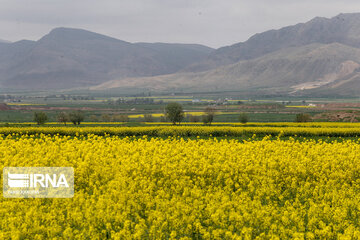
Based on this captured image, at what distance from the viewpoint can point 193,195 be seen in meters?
14.6

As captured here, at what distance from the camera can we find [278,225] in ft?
41.4

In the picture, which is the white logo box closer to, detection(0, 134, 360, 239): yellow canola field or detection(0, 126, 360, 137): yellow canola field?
detection(0, 134, 360, 239): yellow canola field

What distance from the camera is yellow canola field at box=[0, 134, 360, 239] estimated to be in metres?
11.9

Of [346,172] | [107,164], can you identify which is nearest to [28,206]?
[107,164]

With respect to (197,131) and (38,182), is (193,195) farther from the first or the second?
(197,131)

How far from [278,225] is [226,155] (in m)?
8.69

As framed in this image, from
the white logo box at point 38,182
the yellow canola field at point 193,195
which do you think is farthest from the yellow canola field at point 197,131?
the white logo box at point 38,182

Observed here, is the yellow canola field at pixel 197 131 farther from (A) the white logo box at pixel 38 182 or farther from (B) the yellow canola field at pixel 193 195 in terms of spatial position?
(A) the white logo box at pixel 38 182

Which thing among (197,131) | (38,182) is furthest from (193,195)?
(197,131)

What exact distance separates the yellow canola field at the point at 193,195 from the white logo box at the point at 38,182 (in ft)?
1.49

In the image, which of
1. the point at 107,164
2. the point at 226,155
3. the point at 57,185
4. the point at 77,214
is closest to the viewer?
the point at 77,214

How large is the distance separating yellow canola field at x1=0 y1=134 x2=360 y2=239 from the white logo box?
1.49 ft

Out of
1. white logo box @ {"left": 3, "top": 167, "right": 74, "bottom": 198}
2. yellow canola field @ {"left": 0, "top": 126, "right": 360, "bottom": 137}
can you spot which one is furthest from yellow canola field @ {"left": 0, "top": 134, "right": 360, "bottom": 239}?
yellow canola field @ {"left": 0, "top": 126, "right": 360, "bottom": 137}

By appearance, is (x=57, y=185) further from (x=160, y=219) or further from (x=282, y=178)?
(x=282, y=178)
